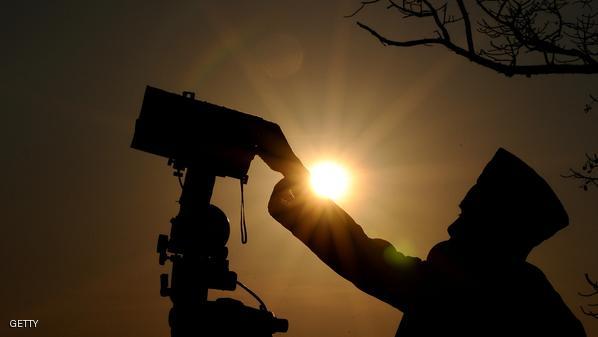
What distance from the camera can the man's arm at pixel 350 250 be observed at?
159 cm

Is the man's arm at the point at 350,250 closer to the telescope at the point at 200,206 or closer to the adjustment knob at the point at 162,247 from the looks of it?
the telescope at the point at 200,206

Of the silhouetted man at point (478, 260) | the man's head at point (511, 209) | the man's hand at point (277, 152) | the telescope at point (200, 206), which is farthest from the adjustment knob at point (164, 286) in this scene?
the man's head at point (511, 209)

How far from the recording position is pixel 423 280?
1.71 meters

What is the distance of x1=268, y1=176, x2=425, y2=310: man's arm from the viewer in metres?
1.59

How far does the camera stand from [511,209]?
1.78 m

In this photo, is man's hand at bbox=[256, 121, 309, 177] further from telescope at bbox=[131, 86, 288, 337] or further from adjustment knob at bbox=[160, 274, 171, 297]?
adjustment knob at bbox=[160, 274, 171, 297]

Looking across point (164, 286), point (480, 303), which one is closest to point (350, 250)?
point (480, 303)

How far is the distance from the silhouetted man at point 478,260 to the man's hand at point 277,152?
5cm

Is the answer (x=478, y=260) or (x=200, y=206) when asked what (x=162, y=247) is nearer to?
(x=200, y=206)

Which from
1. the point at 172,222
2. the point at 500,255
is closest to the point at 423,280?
the point at 500,255

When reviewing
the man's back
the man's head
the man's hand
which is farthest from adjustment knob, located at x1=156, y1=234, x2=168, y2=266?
the man's head

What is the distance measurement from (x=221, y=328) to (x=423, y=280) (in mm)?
1243

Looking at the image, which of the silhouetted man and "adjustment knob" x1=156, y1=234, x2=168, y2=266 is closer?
the silhouetted man

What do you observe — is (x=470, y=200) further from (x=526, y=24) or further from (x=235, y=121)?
(x=526, y=24)
